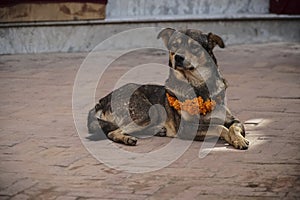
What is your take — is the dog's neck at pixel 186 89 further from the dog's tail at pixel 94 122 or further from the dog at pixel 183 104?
the dog's tail at pixel 94 122

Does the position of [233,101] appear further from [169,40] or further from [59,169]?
[59,169]

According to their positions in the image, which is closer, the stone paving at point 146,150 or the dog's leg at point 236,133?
the stone paving at point 146,150

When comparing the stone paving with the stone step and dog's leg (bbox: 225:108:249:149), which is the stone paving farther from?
the stone step

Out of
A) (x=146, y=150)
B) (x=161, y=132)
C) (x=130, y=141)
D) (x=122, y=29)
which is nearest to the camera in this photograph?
(x=146, y=150)

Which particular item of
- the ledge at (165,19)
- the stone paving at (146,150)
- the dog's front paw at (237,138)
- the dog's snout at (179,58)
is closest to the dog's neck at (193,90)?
the dog's snout at (179,58)

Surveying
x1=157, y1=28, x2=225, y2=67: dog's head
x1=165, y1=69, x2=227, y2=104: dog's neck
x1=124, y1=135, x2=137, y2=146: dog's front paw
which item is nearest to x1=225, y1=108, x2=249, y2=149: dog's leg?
x1=165, y1=69, x2=227, y2=104: dog's neck

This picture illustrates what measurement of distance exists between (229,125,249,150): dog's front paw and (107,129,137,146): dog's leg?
25.7 inches

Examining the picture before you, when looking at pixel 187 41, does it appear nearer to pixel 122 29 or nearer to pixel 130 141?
pixel 130 141

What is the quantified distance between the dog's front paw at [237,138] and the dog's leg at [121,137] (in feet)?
2.14

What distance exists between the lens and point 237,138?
5270 millimetres

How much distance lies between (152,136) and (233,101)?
1.50 meters

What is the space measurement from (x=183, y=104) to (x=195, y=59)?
1.02ft

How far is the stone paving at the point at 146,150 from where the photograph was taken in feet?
14.2

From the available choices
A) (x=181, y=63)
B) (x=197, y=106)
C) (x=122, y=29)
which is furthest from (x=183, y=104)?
(x=122, y=29)
